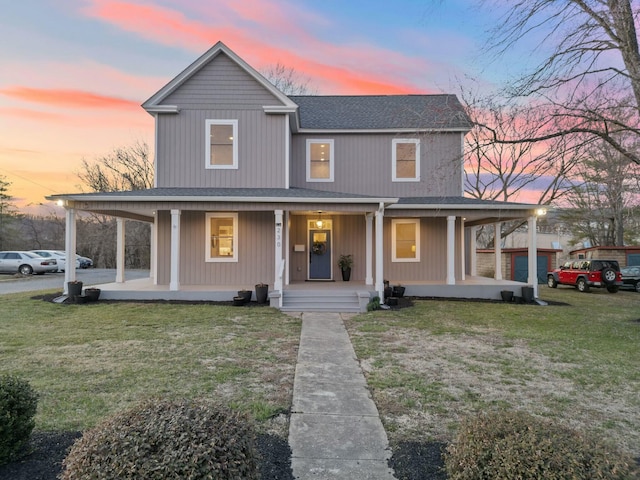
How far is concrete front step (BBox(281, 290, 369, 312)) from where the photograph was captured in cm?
1081

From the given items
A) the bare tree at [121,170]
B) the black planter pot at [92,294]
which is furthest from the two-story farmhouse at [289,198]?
the bare tree at [121,170]

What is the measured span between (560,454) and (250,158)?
39.4 feet

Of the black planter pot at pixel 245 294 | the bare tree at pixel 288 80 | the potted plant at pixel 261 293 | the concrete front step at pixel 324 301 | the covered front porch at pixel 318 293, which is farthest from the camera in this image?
the bare tree at pixel 288 80

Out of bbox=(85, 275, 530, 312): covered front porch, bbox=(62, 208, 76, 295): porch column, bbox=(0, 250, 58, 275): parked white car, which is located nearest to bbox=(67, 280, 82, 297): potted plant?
bbox=(62, 208, 76, 295): porch column

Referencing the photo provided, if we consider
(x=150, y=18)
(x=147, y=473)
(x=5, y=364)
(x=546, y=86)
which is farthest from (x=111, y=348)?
(x=150, y=18)

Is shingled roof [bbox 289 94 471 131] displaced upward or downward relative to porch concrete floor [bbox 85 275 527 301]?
upward

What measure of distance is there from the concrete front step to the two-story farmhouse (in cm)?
5

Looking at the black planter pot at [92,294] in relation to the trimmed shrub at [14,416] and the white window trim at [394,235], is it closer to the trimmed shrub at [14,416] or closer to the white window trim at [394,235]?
the trimmed shrub at [14,416]

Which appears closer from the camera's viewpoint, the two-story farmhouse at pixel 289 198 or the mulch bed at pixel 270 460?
the mulch bed at pixel 270 460

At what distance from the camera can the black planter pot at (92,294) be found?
11.5 m

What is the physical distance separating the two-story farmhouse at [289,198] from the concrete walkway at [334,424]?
544 centimetres

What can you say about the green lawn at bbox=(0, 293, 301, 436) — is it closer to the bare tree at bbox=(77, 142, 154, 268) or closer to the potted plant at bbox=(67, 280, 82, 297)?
the potted plant at bbox=(67, 280, 82, 297)

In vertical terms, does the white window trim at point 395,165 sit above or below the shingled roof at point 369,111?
below

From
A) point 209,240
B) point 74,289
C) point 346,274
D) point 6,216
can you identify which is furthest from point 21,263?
point 346,274
